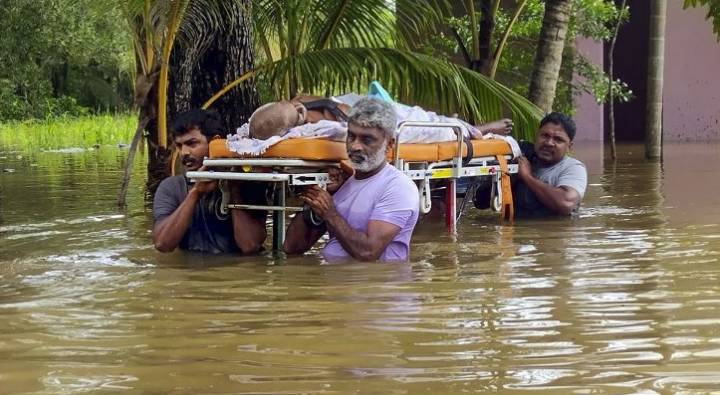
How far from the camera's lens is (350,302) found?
5.87 m

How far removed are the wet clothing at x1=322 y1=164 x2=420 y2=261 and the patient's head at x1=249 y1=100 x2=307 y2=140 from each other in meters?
0.49

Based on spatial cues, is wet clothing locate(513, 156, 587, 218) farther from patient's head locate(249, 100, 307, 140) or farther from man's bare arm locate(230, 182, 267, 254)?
patient's head locate(249, 100, 307, 140)

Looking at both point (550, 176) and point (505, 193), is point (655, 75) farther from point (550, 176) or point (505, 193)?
point (505, 193)

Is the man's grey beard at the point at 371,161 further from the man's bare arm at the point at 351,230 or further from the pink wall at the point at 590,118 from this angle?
the pink wall at the point at 590,118

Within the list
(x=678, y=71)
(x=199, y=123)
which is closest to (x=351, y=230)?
(x=199, y=123)

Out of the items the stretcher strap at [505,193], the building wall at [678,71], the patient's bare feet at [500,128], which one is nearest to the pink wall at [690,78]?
the building wall at [678,71]

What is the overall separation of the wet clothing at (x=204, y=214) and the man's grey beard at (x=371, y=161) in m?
0.74

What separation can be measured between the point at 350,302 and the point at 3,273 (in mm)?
2497

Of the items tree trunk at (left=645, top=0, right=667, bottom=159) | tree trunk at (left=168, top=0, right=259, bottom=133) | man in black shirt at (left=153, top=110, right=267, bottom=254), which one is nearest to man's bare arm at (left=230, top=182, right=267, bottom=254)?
man in black shirt at (left=153, top=110, right=267, bottom=254)

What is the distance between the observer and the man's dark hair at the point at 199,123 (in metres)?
7.32

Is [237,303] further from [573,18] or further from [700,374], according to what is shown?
[573,18]

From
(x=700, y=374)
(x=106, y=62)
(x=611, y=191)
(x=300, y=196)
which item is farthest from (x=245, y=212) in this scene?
(x=106, y=62)

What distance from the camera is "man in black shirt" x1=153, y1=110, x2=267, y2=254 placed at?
284 inches

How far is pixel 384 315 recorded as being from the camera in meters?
5.50
